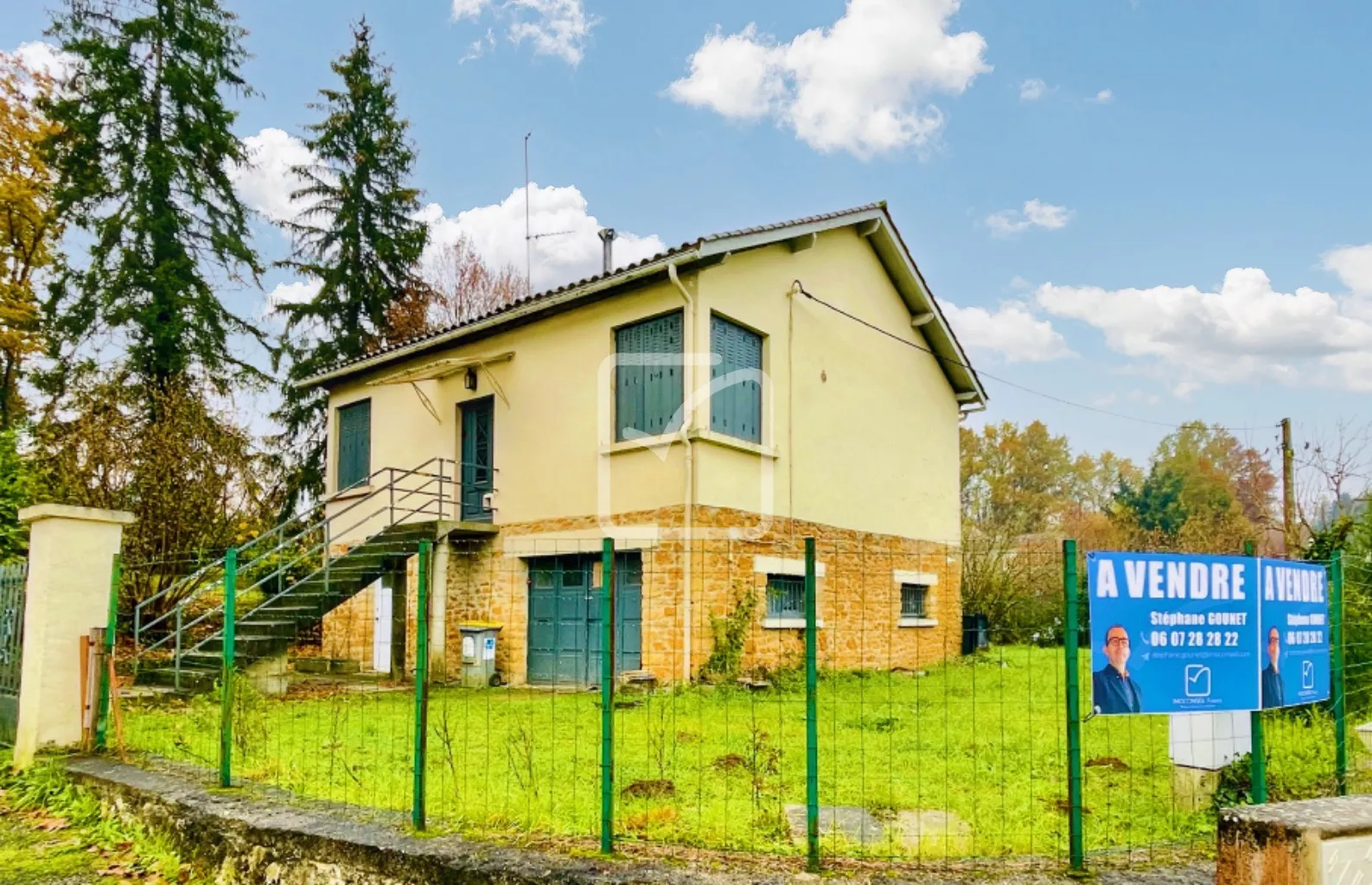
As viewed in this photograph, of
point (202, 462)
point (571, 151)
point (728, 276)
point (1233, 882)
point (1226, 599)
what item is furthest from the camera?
point (571, 151)

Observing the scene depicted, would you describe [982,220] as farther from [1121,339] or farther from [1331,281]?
[1121,339]

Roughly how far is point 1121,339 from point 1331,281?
844 cm

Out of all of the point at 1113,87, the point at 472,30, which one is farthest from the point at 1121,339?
the point at 472,30

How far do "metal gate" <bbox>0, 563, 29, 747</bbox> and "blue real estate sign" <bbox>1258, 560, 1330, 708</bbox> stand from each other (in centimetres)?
869

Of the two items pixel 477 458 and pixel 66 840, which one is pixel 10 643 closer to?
pixel 66 840

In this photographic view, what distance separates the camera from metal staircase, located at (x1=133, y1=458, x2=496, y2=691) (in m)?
11.8

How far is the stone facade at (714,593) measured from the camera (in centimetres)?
1186

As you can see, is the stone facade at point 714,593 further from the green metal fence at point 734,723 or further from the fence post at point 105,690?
the fence post at point 105,690

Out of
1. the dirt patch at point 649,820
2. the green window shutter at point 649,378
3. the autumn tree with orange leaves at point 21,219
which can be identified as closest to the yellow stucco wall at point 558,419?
the green window shutter at point 649,378

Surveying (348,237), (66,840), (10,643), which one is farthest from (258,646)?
(348,237)

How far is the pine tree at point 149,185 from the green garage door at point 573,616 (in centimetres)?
1212

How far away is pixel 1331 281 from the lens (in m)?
17.6

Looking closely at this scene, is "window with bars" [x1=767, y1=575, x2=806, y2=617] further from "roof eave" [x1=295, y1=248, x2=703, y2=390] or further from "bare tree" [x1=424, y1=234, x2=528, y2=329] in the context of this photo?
"bare tree" [x1=424, y1=234, x2=528, y2=329]

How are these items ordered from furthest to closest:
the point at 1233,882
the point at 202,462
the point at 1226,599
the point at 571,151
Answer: the point at 571,151 → the point at 202,462 → the point at 1226,599 → the point at 1233,882
